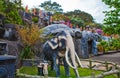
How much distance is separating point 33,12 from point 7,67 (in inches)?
753

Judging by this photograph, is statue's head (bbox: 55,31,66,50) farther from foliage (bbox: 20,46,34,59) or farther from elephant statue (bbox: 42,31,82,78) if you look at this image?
foliage (bbox: 20,46,34,59)

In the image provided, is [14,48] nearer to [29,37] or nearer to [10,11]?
[29,37]

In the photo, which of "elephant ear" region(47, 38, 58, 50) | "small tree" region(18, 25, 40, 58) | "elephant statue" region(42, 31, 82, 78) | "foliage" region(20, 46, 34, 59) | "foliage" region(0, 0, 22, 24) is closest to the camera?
"elephant statue" region(42, 31, 82, 78)

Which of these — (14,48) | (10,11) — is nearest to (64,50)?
(14,48)

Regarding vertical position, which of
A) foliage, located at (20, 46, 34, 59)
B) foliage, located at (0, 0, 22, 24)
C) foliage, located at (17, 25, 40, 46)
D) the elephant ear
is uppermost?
foliage, located at (0, 0, 22, 24)

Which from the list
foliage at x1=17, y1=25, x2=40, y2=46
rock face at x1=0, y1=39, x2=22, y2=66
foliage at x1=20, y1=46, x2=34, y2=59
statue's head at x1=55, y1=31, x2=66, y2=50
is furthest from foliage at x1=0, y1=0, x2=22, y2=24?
statue's head at x1=55, y1=31, x2=66, y2=50

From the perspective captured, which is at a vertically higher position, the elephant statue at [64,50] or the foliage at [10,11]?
the foliage at [10,11]

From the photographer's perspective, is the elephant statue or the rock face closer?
the elephant statue

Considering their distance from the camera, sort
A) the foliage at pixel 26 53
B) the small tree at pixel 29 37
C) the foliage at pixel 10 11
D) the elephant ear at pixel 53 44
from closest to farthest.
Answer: the elephant ear at pixel 53 44
the foliage at pixel 26 53
the small tree at pixel 29 37
the foliage at pixel 10 11

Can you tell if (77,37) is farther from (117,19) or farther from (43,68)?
(43,68)

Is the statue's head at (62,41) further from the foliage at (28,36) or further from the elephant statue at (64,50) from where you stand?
the foliage at (28,36)

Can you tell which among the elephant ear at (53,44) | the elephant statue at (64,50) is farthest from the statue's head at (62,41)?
the elephant ear at (53,44)

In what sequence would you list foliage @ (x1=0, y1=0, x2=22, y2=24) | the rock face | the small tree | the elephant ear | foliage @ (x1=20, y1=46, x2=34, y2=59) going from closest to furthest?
the elephant ear
the rock face
foliage @ (x1=20, y1=46, x2=34, y2=59)
the small tree
foliage @ (x1=0, y1=0, x2=22, y2=24)

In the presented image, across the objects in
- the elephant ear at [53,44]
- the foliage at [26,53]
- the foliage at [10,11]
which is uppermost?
the foliage at [10,11]
